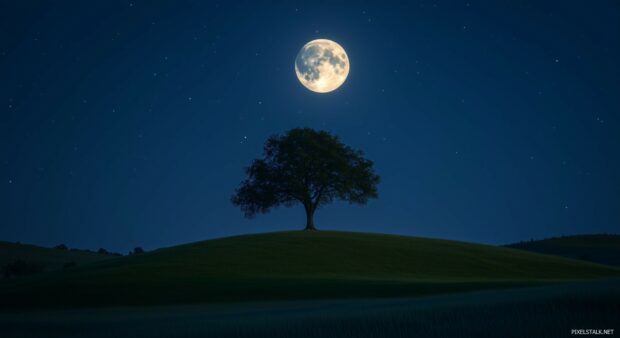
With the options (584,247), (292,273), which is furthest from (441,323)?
(584,247)

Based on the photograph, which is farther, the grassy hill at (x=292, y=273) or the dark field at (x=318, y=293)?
the grassy hill at (x=292, y=273)

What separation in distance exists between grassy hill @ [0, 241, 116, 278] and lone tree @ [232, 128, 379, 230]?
3391 cm

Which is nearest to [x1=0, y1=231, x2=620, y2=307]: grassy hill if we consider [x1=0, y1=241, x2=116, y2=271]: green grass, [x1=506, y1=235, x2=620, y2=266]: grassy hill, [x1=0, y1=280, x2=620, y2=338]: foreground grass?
[x1=0, y1=280, x2=620, y2=338]: foreground grass

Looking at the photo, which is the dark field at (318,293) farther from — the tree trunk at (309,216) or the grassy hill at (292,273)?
the tree trunk at (309,216)

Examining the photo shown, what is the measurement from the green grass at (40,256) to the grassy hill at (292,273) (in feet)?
143

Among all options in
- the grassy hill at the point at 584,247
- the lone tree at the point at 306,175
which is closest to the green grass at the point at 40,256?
the lone tree at the point at 306,175

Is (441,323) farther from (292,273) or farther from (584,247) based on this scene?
(584,247)

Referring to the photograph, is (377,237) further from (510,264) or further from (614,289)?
(614,289)

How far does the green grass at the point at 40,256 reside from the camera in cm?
7569

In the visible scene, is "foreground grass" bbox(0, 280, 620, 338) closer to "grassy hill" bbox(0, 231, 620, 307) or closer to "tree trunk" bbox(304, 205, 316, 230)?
"grassy hill" bbox(0, 231, 620, 307)

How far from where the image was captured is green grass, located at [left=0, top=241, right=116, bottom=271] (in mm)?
75688

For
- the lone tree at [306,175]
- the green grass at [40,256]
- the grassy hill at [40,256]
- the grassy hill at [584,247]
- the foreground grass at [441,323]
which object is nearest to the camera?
the foreground grass at [441,323]

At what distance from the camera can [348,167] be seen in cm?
5838

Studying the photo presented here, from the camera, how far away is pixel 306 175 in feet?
189
